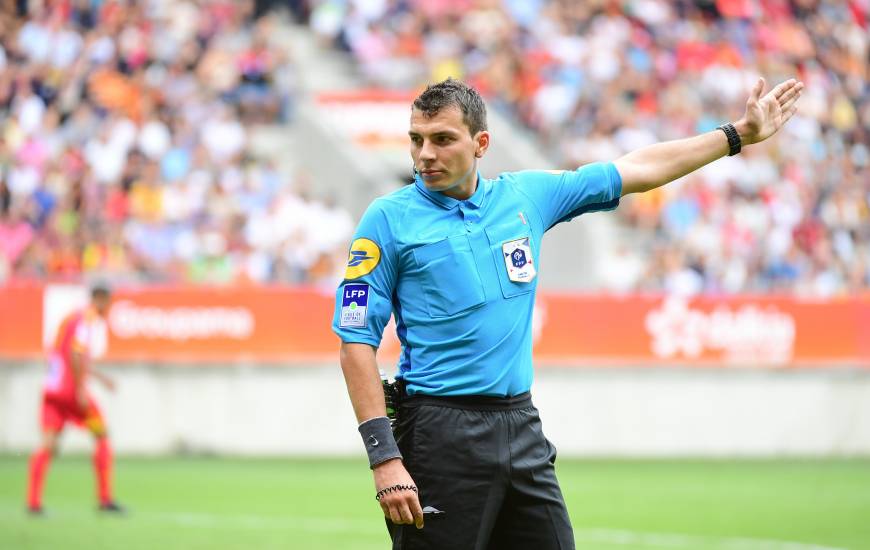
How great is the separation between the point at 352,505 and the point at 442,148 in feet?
28.7

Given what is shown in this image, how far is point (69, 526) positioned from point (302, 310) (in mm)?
6279

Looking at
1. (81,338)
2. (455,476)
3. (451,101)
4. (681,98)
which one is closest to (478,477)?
(455,476)

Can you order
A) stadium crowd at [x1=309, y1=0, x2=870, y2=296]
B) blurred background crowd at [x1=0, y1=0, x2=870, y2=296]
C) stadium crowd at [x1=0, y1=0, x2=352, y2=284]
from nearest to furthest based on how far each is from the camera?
stadium crowd at [x1=0, y1=0, x2=352, y2=284] → blurred background crowd at [x1=0, y1=0, x2=870, y2=296] → stadium crowd at [x1=309, y1=0, x2=870, y2=296]

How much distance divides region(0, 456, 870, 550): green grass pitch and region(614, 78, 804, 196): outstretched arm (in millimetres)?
5884

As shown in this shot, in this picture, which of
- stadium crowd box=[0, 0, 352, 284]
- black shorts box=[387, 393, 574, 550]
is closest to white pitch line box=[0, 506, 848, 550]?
stadium crowd box=[0, 0, 352, 284]

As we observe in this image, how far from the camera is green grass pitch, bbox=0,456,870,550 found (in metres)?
11.0

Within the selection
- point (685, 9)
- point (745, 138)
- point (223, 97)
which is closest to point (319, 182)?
point (223, 97)

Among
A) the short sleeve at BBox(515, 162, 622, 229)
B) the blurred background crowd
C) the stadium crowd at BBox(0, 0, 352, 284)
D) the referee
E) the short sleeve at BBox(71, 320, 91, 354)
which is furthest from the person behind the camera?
the blurred background crowd

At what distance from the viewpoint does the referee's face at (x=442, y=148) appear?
4859 millimetres

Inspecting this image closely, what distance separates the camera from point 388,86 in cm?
2216

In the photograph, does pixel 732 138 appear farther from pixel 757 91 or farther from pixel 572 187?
pixel 572 187

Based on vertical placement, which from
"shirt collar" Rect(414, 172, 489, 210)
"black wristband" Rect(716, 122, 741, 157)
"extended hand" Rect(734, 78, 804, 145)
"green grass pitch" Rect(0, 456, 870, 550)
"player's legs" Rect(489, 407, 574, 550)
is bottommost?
"green grass pitch" Rect(0, 456, 870, 550)

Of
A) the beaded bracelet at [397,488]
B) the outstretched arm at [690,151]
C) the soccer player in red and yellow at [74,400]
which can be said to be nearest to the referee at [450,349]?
the beaded bracelet at [397,488]

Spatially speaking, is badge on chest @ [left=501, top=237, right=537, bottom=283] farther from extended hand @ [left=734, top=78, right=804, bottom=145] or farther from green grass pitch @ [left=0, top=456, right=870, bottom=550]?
green grass pitch @ [left=0, top=456, right=870, bottom=550]
